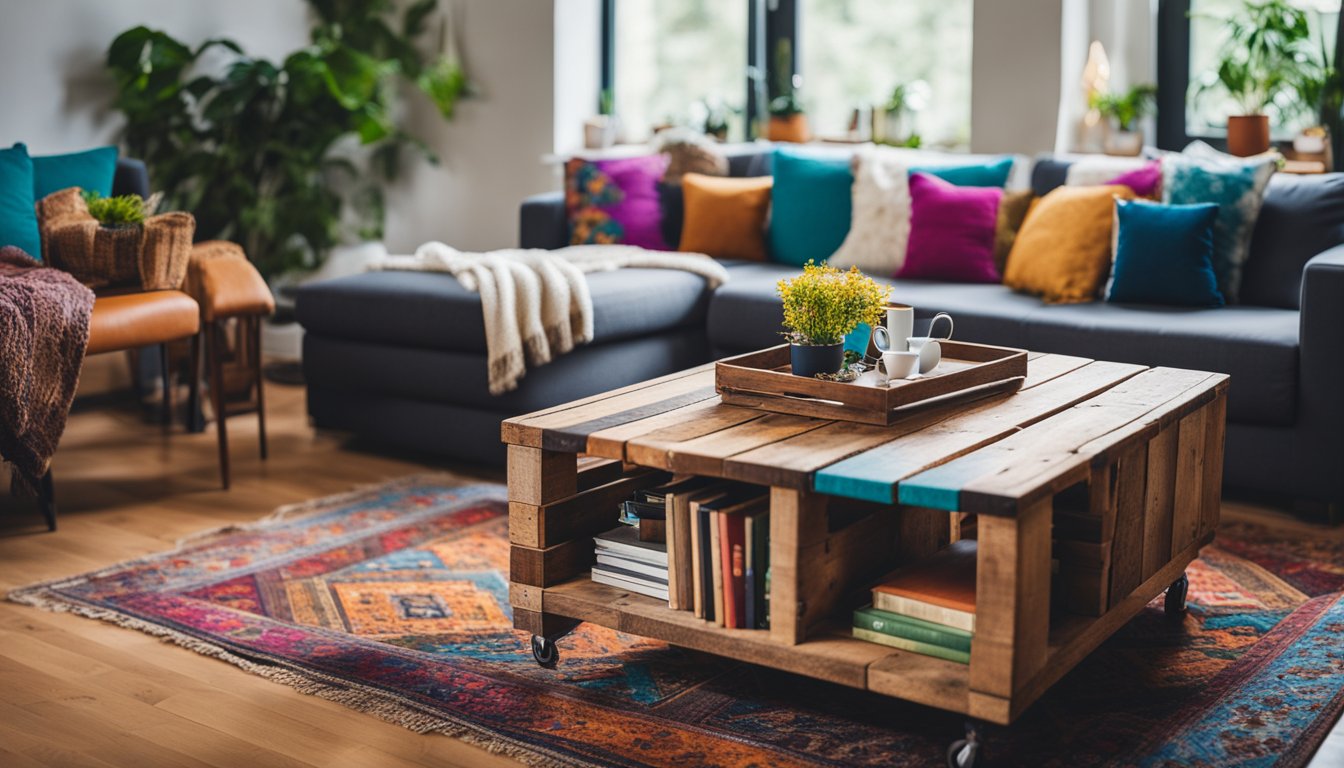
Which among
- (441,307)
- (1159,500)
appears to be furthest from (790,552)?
(441,307)

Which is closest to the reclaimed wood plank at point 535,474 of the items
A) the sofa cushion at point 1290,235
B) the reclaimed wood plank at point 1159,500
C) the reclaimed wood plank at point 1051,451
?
the reclaimed wood plank at point 1051,451

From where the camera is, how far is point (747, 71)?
5.67 meters

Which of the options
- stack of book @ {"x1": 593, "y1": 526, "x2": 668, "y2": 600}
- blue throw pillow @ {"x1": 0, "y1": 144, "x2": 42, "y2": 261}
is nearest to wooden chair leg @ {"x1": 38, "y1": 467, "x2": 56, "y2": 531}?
blue throw pillow @ {"x1": 0, "y1": 144, "x2": 42, "y2": 261}

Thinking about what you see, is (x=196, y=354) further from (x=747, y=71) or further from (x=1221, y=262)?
(x=1221, y=262)

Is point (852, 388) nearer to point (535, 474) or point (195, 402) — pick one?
point (535, 474)

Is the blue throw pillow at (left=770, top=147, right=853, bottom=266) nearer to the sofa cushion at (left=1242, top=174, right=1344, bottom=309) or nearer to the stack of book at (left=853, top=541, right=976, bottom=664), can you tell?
the sofa cushion at (left=1242, top=174, right=1344, bottom=309)

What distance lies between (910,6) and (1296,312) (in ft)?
7.06

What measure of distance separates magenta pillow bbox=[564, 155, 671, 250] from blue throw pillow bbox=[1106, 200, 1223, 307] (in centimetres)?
164

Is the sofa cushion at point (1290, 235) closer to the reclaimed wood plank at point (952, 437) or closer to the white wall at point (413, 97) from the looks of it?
the reclaimed wood plank at point (952, 437)

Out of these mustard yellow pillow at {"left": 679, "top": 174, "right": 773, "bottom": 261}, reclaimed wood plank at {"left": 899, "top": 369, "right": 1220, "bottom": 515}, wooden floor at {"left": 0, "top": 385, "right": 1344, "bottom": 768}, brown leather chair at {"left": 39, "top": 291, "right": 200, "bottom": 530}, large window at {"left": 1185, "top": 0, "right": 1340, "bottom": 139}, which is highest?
large window at {"left": 1185, "top": 0, "right": 1340, "bottom": 139}

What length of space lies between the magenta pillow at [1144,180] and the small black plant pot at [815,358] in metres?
1.87

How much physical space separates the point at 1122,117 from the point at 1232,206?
909mm

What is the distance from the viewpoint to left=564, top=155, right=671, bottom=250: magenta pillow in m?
4.84

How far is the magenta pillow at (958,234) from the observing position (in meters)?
4.29
